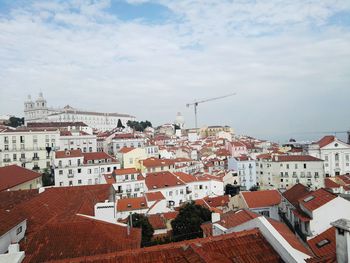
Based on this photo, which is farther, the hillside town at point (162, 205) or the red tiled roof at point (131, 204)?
the red tiled roof at point (131, 204)

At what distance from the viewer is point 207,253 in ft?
22.0

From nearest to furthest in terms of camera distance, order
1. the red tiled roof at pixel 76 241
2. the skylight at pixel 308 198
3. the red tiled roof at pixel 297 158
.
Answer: the red tiled roof at pixel 76 241, the skylight at pixel 308 198, the red tiled roof at pixel 297 158

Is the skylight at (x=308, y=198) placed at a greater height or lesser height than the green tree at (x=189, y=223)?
greater

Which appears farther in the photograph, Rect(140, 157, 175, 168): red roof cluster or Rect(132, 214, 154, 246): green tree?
Rect(140, 157, 175, 168): red roof cluster

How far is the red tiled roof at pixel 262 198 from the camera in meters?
27.5

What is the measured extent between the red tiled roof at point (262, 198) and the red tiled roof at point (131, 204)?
464 inches

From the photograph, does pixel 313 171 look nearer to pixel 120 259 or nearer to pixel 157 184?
pixel 157 184

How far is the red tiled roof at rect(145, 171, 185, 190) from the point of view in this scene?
136 feet

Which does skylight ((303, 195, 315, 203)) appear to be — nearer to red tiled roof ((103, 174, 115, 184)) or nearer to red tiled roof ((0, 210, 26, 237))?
red tiled roof ((0, 210, 26, 237))

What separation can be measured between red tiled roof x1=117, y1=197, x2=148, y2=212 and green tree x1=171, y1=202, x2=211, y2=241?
681 cm

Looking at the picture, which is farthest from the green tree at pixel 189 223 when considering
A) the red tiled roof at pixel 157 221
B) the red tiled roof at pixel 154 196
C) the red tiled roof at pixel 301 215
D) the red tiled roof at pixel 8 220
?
the red tiled roof at pixel 8 220

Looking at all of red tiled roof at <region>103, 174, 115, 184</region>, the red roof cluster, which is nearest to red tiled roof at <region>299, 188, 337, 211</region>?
red tiled roof at <region>103, 174, 115, 184</region>

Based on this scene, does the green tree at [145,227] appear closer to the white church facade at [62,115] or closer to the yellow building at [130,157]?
the yellow building at [130,157]

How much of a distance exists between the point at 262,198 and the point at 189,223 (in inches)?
285
